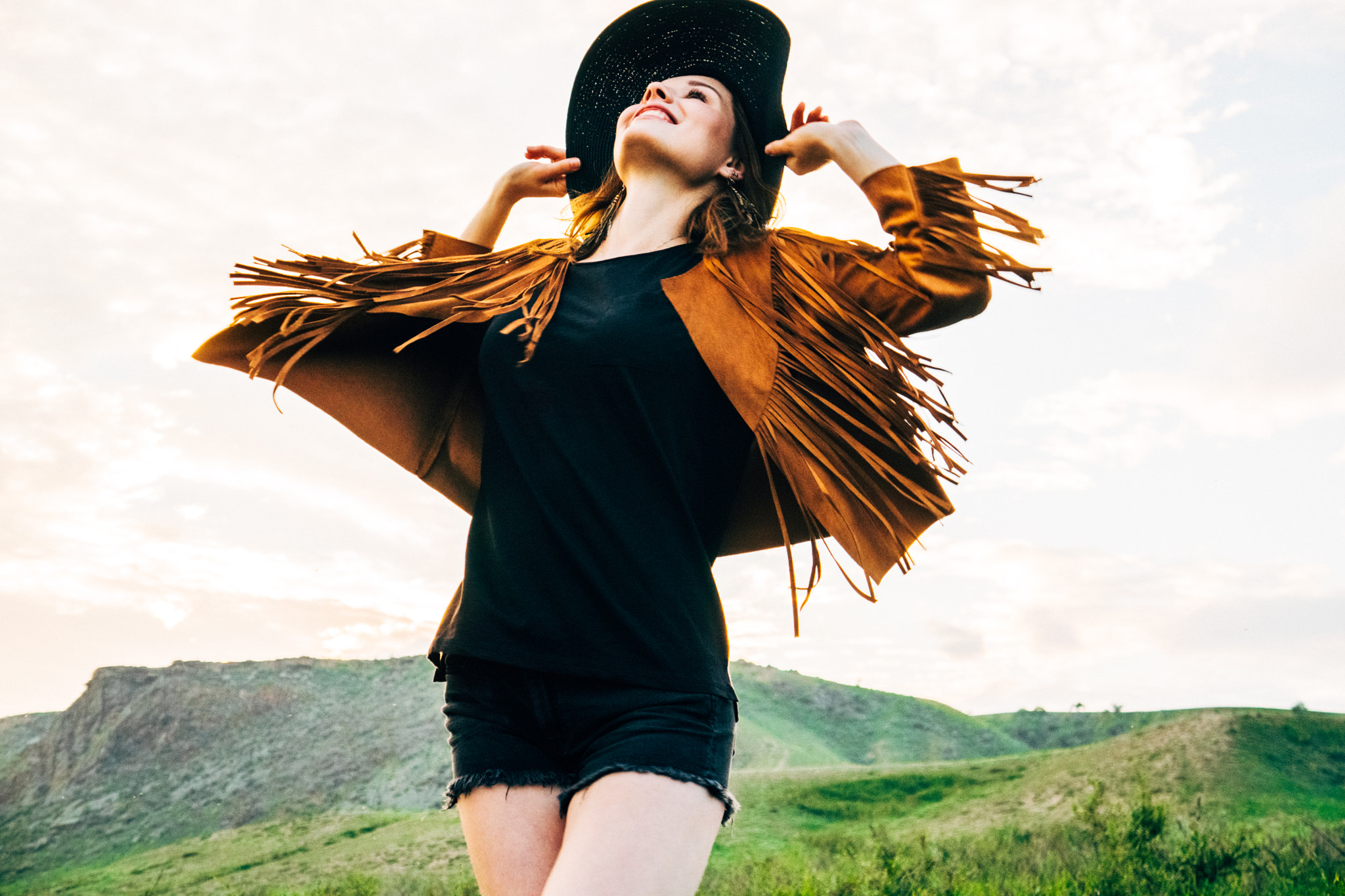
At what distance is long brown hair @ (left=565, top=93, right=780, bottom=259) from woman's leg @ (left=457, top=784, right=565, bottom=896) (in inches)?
43.4

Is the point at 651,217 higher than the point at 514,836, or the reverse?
the point at 651,217

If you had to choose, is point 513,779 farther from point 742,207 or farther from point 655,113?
point 655,113

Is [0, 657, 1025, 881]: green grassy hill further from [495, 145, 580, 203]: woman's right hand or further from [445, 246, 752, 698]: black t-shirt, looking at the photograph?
[445, 246, 752, 698]: black t-shirt

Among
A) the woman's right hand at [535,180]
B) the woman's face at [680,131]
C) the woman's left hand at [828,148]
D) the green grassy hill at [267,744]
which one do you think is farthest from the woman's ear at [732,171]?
the green grassy hill at [267,744]

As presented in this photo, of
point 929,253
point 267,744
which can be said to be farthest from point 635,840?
point 267,744

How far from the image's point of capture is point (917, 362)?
1.89 meters

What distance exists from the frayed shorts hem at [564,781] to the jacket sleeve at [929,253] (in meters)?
0.97

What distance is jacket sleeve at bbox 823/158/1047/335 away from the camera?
1.78 metres

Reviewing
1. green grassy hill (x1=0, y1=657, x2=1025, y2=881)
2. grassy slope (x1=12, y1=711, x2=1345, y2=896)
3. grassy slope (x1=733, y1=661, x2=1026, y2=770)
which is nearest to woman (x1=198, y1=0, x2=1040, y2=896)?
grassy slope (x1=12, y1=711, x2=1345, y2=896)

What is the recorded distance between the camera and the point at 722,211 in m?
2.09

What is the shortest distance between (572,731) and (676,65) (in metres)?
1.77

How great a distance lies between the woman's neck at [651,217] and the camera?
6.80 ft

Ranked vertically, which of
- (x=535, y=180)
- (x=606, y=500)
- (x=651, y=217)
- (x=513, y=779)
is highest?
(x=535, y=180)

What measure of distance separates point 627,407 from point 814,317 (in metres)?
0.47
